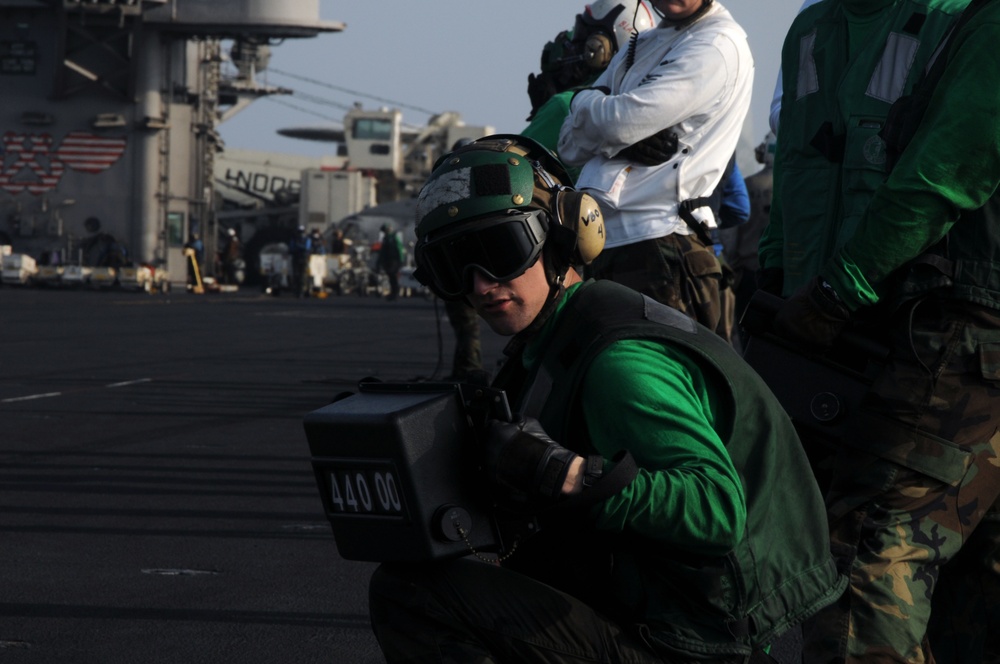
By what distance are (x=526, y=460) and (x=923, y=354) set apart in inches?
46.6

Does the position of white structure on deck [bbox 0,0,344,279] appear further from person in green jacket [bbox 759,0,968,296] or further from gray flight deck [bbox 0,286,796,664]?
person in green jacket [bbox 759,0,968,296]

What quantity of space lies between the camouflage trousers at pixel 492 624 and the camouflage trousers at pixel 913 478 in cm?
59

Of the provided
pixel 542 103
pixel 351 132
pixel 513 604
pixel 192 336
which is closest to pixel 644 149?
pixel 542 103

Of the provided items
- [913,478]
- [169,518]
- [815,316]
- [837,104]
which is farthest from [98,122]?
[913,478]

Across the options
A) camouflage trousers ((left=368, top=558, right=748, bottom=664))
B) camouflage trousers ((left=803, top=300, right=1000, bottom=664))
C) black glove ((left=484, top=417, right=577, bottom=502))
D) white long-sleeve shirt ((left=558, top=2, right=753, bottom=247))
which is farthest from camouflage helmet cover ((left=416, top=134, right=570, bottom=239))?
white long-sleeve shirt ((left=558, top=2, right=753, bottom=247))

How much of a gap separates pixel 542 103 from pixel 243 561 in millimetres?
2422

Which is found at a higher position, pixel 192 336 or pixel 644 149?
pixel 644 149

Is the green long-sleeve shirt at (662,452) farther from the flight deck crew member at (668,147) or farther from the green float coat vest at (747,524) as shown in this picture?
the flight deck crew member at (668,147)

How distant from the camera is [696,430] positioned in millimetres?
2334

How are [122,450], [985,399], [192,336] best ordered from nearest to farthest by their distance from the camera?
[985,399], [122,450], [192,336]

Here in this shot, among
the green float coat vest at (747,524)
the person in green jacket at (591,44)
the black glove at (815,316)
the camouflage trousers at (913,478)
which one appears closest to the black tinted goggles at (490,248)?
the green float coat vest at (747,524)

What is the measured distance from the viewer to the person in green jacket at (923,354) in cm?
303

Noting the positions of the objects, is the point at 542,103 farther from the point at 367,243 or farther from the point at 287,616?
the point at 367,243

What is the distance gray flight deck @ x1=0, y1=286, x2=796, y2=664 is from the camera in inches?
170
